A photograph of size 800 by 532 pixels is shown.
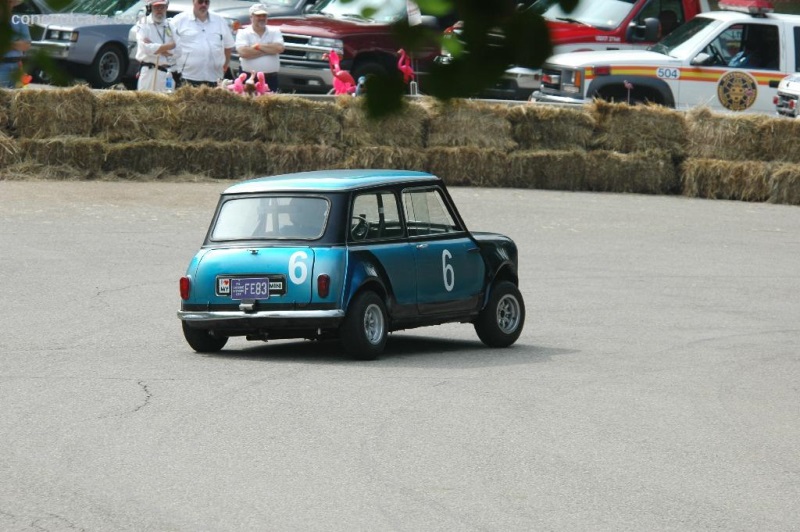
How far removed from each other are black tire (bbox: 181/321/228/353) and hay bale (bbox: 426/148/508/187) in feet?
34.7

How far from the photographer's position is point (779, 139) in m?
21.6

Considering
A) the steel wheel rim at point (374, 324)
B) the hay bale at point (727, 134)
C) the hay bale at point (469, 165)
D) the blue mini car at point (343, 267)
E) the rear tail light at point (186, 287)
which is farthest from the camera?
the hay bale at point (727, 134)

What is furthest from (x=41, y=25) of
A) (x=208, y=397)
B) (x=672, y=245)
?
(x=672, y=245)

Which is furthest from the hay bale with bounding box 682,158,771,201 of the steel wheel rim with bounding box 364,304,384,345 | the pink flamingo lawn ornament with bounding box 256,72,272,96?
the steel wheel rim with bounding box 364,304,384,345

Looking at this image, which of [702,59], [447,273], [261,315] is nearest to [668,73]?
[702,59]

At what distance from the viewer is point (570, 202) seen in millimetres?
20812

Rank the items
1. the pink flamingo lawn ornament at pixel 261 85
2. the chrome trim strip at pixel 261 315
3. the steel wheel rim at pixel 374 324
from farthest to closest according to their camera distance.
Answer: the pink flamingo lawn ornament at pixel 261 85, the steel wheel rim at pixel 374 324, the chrome trim strip at pixel 261 315

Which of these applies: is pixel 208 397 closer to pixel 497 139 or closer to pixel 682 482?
pixel 682 482

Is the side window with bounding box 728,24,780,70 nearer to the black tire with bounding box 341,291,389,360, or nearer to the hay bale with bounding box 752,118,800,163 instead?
the hay bale with bounding box 752,118,800,163

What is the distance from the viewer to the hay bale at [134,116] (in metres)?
20.2

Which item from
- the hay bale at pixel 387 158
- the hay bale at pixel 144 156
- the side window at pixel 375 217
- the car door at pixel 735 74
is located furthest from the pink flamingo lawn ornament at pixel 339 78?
the side window at pixel 375 217

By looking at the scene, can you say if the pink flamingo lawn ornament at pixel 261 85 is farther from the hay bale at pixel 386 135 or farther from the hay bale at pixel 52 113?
the hay bale at pixel 52 113

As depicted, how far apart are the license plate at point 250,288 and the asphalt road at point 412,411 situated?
0.44 m

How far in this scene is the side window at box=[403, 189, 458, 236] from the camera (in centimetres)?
1141
